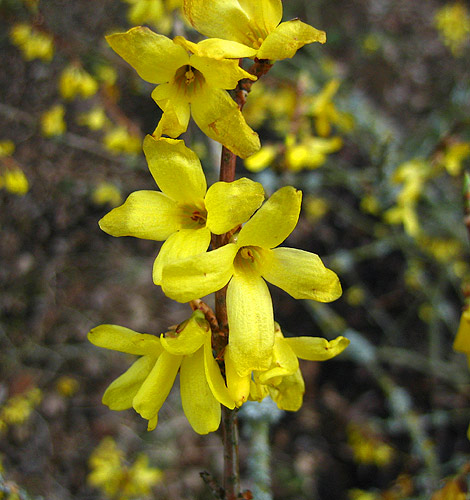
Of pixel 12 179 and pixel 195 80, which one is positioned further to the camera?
pixel 12 179

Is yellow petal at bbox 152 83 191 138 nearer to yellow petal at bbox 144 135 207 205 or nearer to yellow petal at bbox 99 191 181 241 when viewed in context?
yellow petal at bbox 144 135 207 205

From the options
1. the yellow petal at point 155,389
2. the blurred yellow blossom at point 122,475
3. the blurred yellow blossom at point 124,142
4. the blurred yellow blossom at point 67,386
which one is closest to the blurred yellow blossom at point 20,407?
the blurred yellow blossom at point 67,386

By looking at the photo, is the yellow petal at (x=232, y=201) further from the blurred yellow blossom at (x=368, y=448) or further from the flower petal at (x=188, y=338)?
the blurred yellow blossom at (x=368, y=448)

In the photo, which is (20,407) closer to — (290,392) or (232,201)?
(290,392)

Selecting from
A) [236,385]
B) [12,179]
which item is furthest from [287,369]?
[12,179]

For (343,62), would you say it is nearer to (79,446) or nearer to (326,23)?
Result: (326,23)

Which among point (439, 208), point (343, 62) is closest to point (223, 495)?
point (439, 208)
